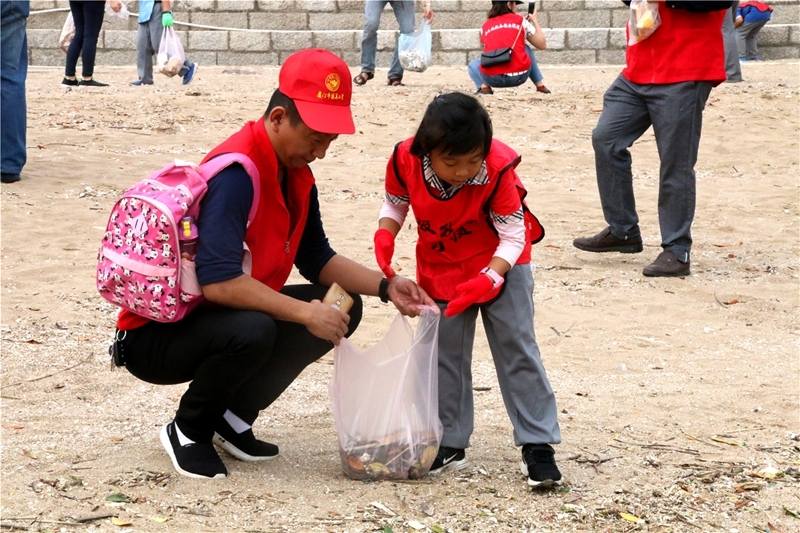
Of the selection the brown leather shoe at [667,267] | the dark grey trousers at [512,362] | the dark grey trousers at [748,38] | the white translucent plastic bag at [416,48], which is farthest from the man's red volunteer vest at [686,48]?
the dark grey trousers at [748,38]

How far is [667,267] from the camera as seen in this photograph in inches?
204

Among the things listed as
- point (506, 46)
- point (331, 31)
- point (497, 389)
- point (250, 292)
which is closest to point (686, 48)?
point (497, 389)

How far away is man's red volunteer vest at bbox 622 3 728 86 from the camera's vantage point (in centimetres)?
496

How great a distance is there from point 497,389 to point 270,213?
1.38 meters

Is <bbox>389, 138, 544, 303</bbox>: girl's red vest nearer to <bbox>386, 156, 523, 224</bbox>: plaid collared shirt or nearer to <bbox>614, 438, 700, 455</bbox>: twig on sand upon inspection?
<bbox>386, 156, 523, 224</bbox>: plaid collared shirt

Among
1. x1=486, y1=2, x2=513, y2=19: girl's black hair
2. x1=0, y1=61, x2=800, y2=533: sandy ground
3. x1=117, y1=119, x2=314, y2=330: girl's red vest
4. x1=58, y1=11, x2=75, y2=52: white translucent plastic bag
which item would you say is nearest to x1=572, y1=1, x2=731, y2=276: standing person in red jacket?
x1=0, y1=61, x2=800, y2=533: sandy ground

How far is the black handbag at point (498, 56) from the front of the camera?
32.3ft

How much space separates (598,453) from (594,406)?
46cm

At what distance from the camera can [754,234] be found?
20.1ft

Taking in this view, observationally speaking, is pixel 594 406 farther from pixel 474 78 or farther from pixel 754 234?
pixel 474 78

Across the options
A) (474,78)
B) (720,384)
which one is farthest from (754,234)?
(474,78)

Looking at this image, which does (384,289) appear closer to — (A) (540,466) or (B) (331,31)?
(A) (540,466)

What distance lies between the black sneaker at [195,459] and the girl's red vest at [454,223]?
0.79 metres

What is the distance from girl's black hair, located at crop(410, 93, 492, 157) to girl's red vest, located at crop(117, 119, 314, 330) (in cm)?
41
